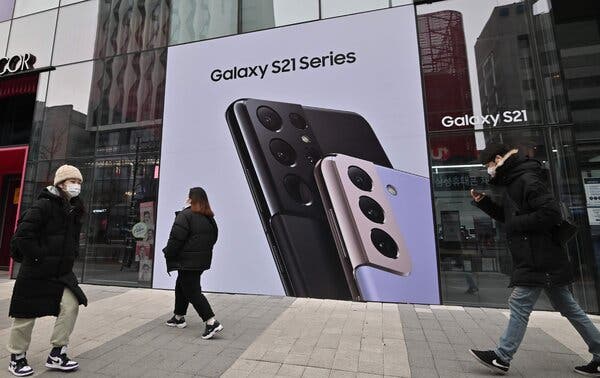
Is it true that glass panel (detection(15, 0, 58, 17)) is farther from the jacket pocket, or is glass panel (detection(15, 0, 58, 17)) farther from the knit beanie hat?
the jacket pocket

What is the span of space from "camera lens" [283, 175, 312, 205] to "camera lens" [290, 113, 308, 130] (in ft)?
3.27

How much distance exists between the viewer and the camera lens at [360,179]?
6.44 meters

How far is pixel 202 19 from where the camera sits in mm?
8336

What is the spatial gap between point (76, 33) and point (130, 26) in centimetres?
162

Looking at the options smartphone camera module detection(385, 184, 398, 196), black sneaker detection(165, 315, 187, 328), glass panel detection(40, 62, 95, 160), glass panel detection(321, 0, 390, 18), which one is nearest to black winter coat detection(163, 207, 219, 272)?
black sneaker detection(165, 315, 187, 328)

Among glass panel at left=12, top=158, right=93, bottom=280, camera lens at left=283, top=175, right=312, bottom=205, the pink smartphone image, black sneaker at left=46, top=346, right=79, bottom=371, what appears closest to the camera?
black sneaker at left=46, top=346, right=79, bottom=371

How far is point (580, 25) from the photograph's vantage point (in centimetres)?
679

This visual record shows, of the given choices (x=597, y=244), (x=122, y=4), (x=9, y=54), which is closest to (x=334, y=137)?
(x=597, y=244)

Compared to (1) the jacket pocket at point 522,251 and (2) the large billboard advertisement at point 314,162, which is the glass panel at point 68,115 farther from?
(1) the jacket pocket at point 522,251

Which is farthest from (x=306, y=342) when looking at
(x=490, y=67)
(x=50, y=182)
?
(x=50, y=182)

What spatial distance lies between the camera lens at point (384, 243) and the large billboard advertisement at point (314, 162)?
18 millimetres

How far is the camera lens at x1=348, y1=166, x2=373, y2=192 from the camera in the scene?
6438 mm

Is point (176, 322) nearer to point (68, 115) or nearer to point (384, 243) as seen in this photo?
point (384, 243)

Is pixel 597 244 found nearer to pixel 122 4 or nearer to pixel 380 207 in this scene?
pixel 380 207
